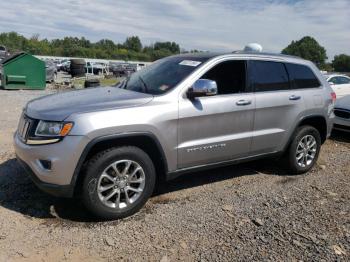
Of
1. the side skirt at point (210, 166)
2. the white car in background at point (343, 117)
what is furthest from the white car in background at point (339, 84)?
the side skirt at point (210, 166)

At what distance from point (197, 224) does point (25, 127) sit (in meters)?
2.03

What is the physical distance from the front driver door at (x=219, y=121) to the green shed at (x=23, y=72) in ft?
46.0

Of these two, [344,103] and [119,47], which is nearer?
[344,103]

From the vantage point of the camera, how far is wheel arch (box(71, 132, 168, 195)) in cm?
371

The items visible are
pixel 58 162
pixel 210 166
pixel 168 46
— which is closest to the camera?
pixel 58 162

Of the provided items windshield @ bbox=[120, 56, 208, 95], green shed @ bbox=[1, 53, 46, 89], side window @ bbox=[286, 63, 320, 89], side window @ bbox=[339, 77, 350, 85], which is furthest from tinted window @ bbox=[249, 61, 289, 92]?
green shed @ bbox=[1, 53, 46, 89]

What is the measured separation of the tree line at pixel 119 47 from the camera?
220 feet

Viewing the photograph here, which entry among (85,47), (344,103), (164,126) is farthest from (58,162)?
(85,47)

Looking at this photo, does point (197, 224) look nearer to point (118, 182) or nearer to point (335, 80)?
point (118, 182)

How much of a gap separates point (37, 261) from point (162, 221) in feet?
4.26

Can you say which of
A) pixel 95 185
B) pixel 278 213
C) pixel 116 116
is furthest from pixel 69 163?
pixel 278 213

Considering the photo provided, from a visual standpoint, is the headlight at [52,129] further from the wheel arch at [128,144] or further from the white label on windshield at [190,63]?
the white label on windshield at [190,63]

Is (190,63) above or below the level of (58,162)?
above

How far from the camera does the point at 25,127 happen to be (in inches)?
157
